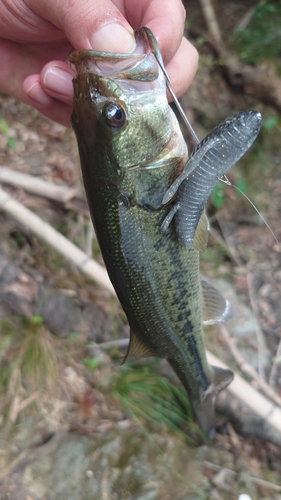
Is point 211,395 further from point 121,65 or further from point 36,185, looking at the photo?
point 36,185

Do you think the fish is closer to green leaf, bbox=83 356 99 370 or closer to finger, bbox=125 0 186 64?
finger, bbox=125 0 186 64

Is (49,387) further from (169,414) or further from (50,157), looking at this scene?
(50,157)

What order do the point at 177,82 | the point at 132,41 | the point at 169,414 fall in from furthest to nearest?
the point at 169,414 → the point at 177,82 → the point at 132,41

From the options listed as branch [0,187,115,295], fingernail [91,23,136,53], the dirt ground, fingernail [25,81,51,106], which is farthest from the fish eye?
the dirt ground

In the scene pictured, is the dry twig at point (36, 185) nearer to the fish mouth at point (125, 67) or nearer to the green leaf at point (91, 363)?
the green leaf at point (91, 363)

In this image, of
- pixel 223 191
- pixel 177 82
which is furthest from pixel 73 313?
pixel 223 191

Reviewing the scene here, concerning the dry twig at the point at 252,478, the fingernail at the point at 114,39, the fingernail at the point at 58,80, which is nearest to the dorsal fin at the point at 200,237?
the fingernail at the point at 114,39
